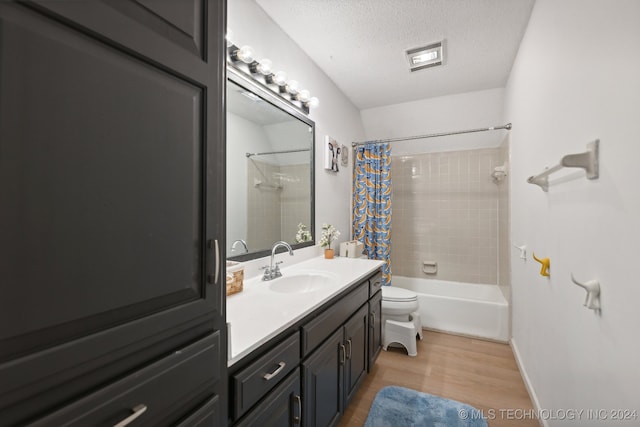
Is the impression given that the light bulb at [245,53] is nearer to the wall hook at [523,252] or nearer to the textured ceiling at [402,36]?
the textured ceiling at [402,36]

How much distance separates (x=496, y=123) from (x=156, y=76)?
338cm

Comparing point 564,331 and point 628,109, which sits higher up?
point 628,109

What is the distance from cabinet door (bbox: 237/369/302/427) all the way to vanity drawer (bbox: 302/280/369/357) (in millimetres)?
126

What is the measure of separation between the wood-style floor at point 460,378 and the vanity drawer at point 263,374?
0.92 meters

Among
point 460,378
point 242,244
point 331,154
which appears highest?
point 331,154

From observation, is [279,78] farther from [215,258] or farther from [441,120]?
[441,120]

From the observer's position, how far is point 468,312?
2.77 m

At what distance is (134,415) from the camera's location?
52cm

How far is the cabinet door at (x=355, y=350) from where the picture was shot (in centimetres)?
160

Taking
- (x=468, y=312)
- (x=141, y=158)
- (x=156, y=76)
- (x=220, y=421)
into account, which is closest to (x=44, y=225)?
(x=141, y=158)

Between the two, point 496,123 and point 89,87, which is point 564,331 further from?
point 496,123

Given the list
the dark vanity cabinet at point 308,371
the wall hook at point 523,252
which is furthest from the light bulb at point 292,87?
the wall hook at point 523,252

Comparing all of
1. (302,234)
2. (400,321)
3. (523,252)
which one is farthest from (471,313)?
(302,234)

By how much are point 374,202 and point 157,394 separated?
2754 mm
